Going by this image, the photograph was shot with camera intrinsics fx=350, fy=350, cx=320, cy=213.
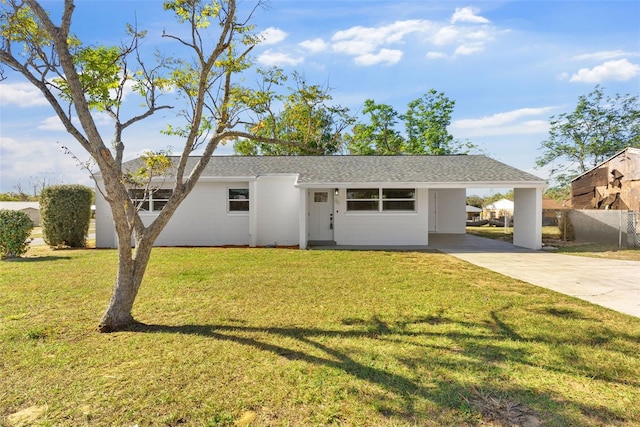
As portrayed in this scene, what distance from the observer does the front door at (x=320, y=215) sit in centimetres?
1475

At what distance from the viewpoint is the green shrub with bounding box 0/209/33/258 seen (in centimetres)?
1079

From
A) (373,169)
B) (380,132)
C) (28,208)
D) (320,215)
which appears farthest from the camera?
(28,208)

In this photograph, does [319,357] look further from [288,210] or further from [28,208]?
[28,208]

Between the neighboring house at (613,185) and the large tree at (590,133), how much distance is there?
17.1 metres

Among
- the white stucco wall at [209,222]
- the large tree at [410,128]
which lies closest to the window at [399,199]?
the white stucco wall at [209,222]

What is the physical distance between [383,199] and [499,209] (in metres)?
23.3

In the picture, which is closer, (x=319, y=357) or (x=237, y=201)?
(x=319, y=357)

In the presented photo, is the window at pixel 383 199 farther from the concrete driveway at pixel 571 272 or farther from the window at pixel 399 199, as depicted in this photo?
the concrete driveway at pixel 571 272

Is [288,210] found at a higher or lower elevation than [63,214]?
higher

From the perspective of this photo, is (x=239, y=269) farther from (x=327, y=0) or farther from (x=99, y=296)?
(x=327, y=0)

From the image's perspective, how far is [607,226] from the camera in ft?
46.9

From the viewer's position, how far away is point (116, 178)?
455 cm

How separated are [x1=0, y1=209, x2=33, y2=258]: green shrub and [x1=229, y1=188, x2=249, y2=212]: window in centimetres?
653

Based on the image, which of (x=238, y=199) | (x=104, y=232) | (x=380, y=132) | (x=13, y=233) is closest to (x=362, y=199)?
(x=238, y=199)
